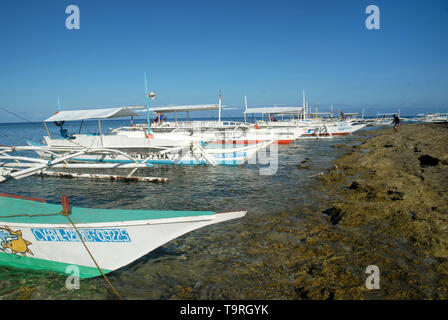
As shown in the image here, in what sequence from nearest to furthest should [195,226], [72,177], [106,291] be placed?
[195,226] → [106,291] → [72,177]

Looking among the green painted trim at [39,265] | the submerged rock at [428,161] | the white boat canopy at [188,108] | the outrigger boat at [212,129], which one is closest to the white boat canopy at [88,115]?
the outrigger boat at [212,129]

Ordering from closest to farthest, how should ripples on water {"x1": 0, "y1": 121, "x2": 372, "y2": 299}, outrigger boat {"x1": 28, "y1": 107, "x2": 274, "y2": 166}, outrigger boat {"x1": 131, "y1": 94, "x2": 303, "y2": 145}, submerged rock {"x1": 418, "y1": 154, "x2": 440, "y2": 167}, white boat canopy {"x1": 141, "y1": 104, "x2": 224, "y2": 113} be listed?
ripples on water {"x1": 0, "y1": 121, "x2": 372, "y2": 299}
submerged rock {"x1": 418, "y1": 154, "x2": 440, "y2": 167}
outrigger boat {"x1": 28, "y1": 107, "x2": 274, "y2": 166}
outrigger boat {"x1": 131, "y1": 94, "x2": 303, "y2": 145}
white boat canopy {"x1": 141, "y1": 104, "x2": 224, "y2": 113}

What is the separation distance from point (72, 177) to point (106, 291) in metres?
11.8

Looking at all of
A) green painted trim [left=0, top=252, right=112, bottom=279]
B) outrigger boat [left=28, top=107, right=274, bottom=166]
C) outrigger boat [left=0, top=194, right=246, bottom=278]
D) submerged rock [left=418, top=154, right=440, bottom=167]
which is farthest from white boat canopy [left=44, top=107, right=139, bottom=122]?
submerged rock [left=418, top=154, right=440, bottom=167]

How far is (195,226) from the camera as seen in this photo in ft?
13.6

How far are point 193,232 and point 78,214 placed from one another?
3039mm

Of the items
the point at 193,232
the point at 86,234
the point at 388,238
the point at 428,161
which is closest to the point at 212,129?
the point at 428,161

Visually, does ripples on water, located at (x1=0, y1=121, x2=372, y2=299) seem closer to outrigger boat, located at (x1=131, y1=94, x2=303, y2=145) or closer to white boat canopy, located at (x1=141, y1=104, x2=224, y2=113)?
outrigger boat, located at (x1=131, y1=94, x2=303, y2=145)

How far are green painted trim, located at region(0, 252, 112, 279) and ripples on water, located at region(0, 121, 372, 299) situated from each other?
0.44ft

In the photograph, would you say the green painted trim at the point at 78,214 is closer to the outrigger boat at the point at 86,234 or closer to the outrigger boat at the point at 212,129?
the outrigger boat at the point at 86,234

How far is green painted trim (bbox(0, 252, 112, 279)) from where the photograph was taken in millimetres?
4621

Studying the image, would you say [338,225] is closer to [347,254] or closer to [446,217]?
[347,254]
